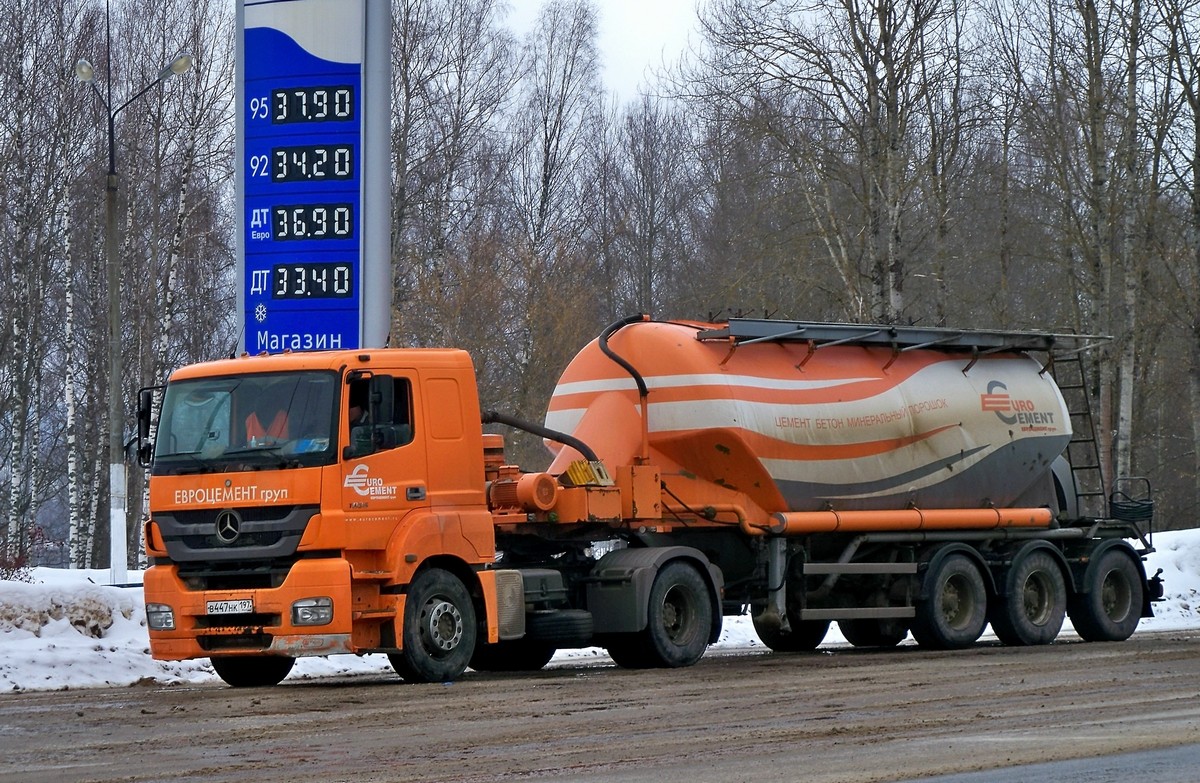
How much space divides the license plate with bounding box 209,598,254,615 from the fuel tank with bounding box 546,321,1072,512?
4.38 m

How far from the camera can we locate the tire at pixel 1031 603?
67.6 feet

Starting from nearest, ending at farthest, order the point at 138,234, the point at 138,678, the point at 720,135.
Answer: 1. the point at 138,678
2. the point at 720,135
3. the point at 138,234

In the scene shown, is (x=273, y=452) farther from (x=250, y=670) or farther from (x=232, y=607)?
(x=250, y=670)

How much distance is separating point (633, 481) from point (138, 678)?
5117 mm

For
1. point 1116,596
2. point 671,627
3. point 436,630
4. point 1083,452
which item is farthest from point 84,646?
point 1083,452

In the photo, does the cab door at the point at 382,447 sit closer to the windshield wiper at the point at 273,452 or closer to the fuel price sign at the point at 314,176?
the windshield wiper at the point at 273,452

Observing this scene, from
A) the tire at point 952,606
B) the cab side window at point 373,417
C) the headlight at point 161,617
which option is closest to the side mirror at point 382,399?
the cab side window at point 373,417

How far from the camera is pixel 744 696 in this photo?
13234 mm

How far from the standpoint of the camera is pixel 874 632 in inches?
826

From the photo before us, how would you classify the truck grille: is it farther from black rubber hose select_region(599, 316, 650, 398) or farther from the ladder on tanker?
the ladder on tanker

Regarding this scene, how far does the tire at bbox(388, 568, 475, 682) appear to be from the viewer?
585 inches

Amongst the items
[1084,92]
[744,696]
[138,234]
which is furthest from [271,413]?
[138,234]

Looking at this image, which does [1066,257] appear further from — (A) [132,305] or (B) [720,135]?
(A) [132,305]

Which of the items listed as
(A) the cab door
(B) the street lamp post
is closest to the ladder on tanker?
(A) the cab door
